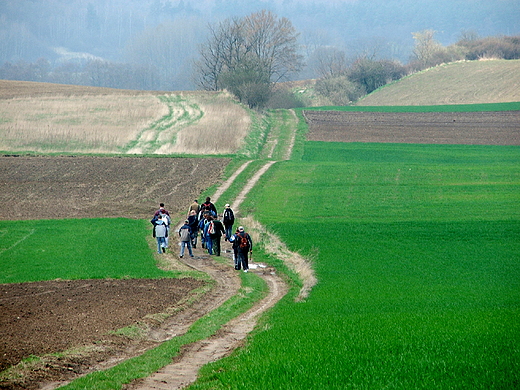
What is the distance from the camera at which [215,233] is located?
23656 millimetres

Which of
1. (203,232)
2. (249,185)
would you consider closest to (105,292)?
(203,232)

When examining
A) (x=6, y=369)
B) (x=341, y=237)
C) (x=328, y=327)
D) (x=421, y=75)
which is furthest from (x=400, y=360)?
(x=421, y=75)

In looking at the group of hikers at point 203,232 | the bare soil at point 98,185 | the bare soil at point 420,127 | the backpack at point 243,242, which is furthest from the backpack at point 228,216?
the bare soil at point 420,127

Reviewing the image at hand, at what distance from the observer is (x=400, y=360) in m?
9.48

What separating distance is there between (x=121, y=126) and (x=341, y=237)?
125ft

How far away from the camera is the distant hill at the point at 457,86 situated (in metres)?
82.8

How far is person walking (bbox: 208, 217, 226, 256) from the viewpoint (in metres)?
23.4

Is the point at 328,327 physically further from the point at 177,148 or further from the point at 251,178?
the point at 177,148

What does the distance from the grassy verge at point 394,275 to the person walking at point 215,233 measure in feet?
11.1

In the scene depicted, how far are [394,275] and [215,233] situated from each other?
7.38m

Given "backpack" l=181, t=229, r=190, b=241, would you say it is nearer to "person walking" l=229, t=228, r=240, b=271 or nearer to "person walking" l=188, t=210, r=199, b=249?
"person walking" l=188, t=210, r=199, b=249

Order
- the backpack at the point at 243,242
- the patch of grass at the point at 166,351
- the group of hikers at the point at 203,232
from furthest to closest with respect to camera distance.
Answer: the group of hikers at the point at 203,232 → the backpack at the point at 243,242 → the patch of grass at the point at 166,351

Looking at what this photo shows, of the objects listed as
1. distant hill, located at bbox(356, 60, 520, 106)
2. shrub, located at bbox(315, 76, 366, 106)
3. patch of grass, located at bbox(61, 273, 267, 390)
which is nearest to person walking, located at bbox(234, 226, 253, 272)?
patch of grass, located at bbox(61, 273, 267, 390)

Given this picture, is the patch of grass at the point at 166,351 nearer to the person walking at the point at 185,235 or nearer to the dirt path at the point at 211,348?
the dirt path at the point at 211,348
